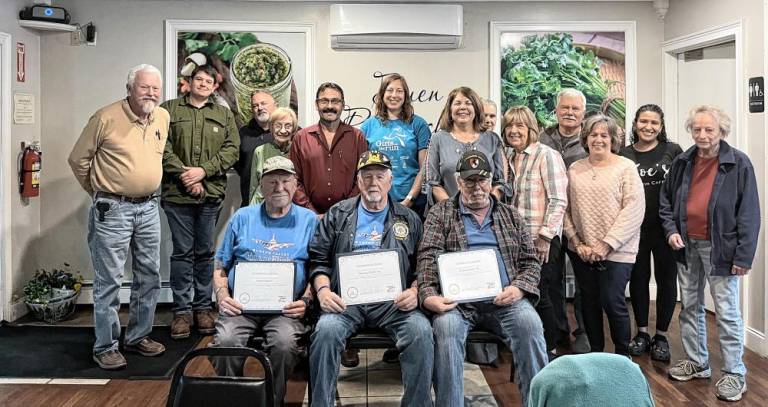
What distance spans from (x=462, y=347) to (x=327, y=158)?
134 cm

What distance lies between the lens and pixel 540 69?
15.9 ft

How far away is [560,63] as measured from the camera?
191 inches

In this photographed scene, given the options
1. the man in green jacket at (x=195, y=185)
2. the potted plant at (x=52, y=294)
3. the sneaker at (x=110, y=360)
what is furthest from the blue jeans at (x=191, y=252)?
the potted plant at (x=52, y=294)

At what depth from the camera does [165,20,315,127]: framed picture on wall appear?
4742mm

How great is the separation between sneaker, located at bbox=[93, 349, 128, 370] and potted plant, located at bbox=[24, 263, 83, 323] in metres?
1.13

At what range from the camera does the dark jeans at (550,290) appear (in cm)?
329

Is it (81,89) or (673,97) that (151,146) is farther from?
(673,97)

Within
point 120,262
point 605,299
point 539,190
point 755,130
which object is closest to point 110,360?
point 120,262


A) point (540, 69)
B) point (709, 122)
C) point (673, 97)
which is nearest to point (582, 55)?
point (540, 69)

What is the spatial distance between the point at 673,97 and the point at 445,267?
10.3ft

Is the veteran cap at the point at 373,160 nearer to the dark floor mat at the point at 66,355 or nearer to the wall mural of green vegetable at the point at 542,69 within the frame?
the dark floor mat at the point at 66,355

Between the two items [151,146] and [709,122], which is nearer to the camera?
[709,122]

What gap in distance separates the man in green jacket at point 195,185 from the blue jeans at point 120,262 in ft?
1.33

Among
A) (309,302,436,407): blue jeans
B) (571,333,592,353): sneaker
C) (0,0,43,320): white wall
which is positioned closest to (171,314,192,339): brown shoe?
(0,0,43,320): white wall
